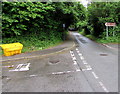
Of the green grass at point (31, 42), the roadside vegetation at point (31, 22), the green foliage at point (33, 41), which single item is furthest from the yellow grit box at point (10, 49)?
the green grass at point (31, 42)

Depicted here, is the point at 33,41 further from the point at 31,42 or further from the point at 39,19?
the point at 39,19

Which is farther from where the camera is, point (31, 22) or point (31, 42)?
point (31, 42)

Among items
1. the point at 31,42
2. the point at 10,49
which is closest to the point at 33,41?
the point at 31,42

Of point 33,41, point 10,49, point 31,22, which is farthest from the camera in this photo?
point 33,41

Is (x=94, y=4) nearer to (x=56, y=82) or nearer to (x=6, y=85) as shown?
(x=56, y=82)

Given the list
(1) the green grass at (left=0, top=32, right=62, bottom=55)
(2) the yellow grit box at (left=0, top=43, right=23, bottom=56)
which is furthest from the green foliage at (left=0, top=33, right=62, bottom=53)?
(2) the yellow grit box at (left=0, top=43, right=23, bottom=56)

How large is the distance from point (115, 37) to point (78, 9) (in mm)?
6437

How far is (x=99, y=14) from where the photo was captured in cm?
1338

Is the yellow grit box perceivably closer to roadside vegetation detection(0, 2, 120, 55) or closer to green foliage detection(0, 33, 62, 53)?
roadside vegetation detection(0, 2, 120, 55)

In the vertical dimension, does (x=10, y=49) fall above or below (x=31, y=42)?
below

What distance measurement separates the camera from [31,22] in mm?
10648

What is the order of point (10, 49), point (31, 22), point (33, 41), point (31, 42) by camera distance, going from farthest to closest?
point (33, 41) < point (31, 42) < point (31, 22) < point (10, 49)

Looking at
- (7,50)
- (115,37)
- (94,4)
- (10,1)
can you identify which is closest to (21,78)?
(7,50)

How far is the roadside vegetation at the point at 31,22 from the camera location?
892cm
